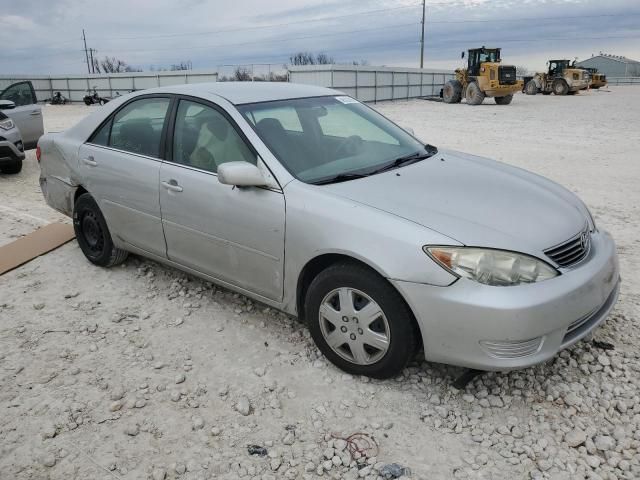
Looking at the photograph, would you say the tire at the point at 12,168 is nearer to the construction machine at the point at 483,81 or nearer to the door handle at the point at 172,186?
the door handle at the point at 172,186

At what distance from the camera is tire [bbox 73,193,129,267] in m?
4.40

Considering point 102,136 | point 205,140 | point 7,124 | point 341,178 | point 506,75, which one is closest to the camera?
point 341,178

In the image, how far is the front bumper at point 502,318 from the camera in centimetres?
244

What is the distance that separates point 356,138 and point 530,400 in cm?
196

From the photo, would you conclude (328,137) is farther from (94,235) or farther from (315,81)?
(315,81)

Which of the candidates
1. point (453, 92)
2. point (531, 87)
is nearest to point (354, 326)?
point (453, 92)

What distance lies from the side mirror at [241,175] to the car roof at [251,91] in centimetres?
65

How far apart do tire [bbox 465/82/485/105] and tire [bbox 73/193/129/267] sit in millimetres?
24608

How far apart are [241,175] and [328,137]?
818 millimetres

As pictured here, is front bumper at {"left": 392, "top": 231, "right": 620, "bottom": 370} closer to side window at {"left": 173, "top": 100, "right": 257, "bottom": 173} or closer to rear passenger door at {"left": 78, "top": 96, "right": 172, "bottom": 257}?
side window at {"left": 173, "top": 100, "right": 257, "bottom": 173}

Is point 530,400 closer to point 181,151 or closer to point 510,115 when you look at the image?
point 181,151

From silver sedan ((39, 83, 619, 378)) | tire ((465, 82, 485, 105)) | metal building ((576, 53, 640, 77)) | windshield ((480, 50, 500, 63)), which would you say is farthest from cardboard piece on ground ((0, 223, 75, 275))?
metal building ((576, 53, 640, 77))

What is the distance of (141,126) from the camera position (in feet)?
13.3

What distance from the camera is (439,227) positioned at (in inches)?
103
